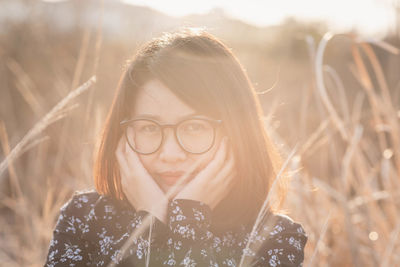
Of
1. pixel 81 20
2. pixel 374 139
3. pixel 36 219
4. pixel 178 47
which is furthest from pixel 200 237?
pixel 81 20

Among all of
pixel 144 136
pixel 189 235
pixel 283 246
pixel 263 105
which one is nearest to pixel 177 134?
pixel 144 136

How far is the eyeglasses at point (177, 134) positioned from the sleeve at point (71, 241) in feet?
0.96

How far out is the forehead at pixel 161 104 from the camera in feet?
4.26

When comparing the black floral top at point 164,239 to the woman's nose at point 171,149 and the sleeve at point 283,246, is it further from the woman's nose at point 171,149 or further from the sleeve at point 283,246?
the woman's nose at point 171,149

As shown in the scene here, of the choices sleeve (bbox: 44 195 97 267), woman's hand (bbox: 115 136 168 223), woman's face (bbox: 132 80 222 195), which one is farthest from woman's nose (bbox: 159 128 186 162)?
sleeve (bbox: 44 195 97 267)

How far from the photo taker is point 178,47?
143 centimetres

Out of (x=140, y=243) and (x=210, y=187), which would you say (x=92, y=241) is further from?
(x=210, y=187)

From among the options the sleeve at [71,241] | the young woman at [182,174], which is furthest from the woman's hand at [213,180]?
the sleeve at [71,241]

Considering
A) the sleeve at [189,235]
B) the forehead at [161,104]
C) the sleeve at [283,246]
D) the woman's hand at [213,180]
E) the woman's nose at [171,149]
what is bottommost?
the sleeve at [283,246]

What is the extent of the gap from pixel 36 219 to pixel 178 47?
1179 mm

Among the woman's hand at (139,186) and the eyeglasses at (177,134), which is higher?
the eyeglasses at (177,134)

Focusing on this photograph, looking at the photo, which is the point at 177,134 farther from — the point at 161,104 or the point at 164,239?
the point at 164,239

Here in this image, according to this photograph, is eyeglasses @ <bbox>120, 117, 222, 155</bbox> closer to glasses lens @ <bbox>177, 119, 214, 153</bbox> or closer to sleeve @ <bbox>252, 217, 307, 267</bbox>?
glasses lens @ <bbox>177, 119, 214, 153</bbox>

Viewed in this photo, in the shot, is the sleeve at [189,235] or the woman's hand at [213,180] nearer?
the sleeve at [189,235]
